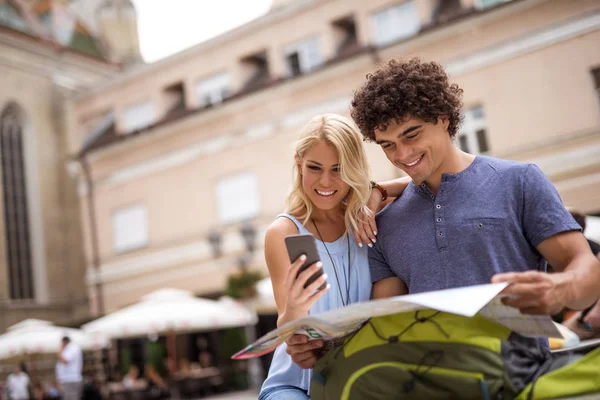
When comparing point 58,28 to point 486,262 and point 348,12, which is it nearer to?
point 348,12

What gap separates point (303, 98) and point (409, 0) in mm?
3945

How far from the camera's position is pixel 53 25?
94.5 feet

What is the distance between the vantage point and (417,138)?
2.29m

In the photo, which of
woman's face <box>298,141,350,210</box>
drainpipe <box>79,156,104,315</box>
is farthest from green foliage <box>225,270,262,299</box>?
woman's face <box>298,141,350,210</box>

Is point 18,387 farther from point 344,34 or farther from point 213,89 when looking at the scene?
point 344,34

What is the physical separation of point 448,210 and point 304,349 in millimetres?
681

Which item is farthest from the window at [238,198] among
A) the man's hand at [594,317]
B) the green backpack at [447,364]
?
the green backpack at [447,364]

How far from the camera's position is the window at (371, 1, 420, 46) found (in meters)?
17.8

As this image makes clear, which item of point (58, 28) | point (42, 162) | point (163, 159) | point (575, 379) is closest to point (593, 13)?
point (163, 159)

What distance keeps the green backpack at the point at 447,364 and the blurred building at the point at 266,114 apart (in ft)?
42.5

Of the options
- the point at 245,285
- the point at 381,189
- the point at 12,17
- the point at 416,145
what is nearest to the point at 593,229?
the point at 381,189

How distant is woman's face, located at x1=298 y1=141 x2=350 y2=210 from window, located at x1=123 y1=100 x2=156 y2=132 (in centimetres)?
2089

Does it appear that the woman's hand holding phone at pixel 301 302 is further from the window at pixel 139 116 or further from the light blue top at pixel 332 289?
the window at pixel 139 116

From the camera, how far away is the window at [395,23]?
17.8 metres
